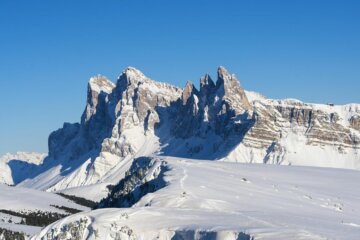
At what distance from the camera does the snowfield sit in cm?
3869

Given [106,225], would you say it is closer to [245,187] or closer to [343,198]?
[245,187]

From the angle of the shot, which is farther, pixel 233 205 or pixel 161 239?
pixel 233 205

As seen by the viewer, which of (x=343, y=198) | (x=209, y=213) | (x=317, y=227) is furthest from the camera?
(x=343, y=198)

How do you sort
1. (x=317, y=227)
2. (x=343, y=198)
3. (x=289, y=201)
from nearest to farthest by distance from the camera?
(x=317, y=227) → (x=289, y=201) → (x=343, y=198)

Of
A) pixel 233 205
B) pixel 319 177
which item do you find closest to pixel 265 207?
pixel 233 205

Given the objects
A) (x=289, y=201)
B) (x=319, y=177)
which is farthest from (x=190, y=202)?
(x=319, y=177)

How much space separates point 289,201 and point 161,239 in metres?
34.1

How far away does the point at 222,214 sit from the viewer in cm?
4703

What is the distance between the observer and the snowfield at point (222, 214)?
38688 mm

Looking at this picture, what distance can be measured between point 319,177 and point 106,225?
8012cm

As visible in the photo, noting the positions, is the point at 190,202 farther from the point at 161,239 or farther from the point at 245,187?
the point at 245,187

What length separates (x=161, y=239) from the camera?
39.6 meters

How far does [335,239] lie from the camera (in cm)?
3547

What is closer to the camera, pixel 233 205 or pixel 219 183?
pixel 233 205
